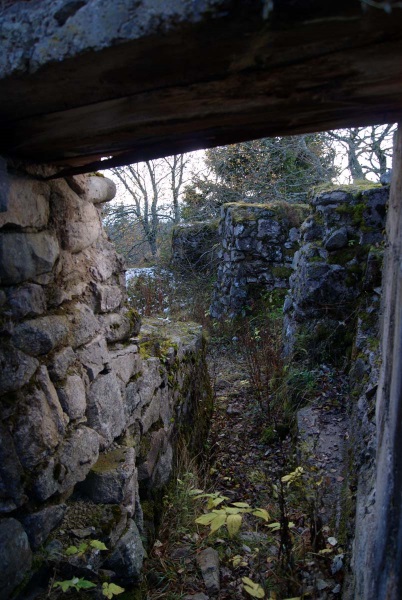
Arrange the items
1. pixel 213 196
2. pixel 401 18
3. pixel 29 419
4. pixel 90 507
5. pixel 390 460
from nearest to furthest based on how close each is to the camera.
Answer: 1. pixel 401 18
2. pixel 390 460
3. pixel 29 419
4. pixel 90 507
5. pixel 213 196

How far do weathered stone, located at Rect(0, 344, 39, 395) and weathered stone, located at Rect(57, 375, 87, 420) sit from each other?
8.4 inches

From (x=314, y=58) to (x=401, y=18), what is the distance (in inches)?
7.4

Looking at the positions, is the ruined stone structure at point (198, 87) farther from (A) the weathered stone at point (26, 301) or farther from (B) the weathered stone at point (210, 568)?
(B) the weathered stone at point (210, 568)

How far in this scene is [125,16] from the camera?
96 cm

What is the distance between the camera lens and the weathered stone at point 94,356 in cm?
198

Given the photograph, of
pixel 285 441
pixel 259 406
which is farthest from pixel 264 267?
pixel 285 441

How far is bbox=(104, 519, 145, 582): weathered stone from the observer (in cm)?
191

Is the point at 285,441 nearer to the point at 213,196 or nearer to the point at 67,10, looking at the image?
the point at 67,10

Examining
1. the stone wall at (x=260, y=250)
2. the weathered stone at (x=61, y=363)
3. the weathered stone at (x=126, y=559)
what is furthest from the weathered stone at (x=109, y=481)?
the stone wall at (x=260, y=250)

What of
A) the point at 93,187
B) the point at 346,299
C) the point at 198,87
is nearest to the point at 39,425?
the point at 93,187

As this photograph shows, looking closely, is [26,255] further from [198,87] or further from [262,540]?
[262,540]

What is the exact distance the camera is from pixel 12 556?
56.9 inches

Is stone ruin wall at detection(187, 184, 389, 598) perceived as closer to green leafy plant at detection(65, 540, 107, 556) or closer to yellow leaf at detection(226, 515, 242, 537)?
yellow leaf at detection(226, 515, 242, 537)

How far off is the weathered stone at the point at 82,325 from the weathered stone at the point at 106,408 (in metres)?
0.21
